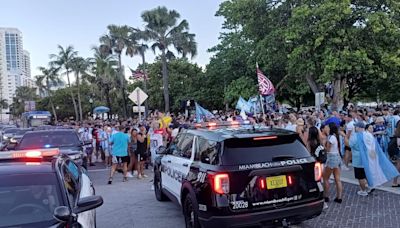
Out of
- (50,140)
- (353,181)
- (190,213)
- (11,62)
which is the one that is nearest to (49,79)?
(50,140)

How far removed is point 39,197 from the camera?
4.23 metres

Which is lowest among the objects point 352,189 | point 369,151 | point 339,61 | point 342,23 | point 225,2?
point 352,189

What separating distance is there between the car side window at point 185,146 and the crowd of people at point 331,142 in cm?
169

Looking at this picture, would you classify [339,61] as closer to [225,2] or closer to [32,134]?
[225,2]

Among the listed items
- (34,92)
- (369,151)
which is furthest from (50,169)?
(34,92)

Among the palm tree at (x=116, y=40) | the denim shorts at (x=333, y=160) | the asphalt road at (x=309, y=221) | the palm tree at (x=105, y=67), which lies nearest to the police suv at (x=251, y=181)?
the asphalt road at (x=309, y=221)

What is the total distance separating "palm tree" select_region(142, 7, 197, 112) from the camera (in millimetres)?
42438

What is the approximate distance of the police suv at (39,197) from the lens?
3.96m

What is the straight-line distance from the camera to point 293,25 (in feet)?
86.0

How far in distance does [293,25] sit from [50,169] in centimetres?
2366

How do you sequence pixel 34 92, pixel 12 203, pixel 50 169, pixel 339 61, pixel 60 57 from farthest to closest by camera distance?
pixel 34 92 → pixel 60 57 → pixel 339 61 → pixel 50 169 → pixel 12 203

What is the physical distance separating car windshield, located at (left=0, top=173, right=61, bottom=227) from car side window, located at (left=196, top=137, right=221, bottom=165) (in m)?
2.09

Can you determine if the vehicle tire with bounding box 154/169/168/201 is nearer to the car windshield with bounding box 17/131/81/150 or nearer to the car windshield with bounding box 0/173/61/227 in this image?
the car windshield with bounding box 17/131/81/150

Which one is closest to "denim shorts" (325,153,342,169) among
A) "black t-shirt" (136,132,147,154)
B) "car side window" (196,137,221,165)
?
"car side window" (196,137,221,165)
